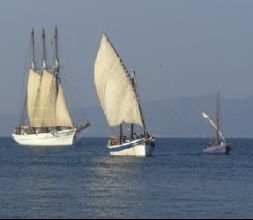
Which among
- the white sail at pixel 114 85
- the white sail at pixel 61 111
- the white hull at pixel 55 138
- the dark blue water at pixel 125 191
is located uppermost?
the white sail at pixel 114 85

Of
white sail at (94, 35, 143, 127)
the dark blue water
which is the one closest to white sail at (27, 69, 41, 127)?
white sail at (94, 35, 143, 127)

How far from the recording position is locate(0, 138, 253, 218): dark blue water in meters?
63.2

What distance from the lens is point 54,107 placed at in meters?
190

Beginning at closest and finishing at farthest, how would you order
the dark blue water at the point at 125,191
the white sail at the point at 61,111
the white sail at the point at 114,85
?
the dark blue water at the point at 125,191, the white sail at the point at 114,85, the white sail at the point at 61,111

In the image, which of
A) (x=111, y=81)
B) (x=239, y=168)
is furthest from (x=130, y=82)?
(x=239, y=168)

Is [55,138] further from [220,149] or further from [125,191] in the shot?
[125,191]

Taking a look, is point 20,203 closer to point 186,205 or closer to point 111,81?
point 186,205

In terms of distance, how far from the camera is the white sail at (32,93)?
192625 mm

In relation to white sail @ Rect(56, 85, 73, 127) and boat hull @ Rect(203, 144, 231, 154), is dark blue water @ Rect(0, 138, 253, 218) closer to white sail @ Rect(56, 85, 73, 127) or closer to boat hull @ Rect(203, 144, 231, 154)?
boat hull @ Rect(203, 144, 231, 154)

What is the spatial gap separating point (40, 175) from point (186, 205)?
32300mm

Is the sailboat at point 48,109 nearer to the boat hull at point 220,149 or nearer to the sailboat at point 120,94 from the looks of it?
the boat hull at point 220,149

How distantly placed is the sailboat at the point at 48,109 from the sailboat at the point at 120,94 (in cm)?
6127

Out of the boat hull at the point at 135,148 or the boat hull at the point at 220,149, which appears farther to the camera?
the boat hull at the point at 220,149

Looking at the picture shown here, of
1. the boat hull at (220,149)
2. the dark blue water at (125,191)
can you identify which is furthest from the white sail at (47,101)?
the dark blue water at (125,191)
